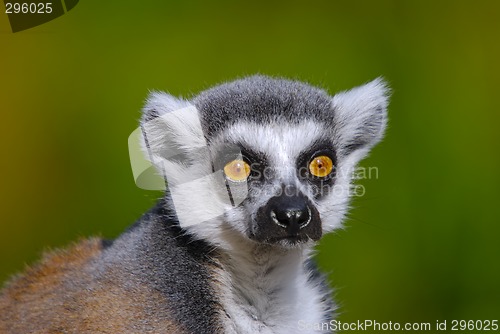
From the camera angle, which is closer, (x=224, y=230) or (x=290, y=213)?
(x=290, y=213)

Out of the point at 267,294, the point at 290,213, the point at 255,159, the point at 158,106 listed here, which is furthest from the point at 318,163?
the point at 158,106

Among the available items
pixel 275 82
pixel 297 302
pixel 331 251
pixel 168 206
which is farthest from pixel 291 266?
pixel 331 251

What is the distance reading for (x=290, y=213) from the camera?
2.95 metres

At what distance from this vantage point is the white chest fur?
3043mm

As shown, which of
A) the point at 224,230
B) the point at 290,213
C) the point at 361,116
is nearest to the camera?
the point at 290,213

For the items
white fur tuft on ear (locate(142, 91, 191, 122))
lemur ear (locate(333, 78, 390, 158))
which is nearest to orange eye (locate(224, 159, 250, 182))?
white fur tuft on ear (locate(142, 91, 191, 122))

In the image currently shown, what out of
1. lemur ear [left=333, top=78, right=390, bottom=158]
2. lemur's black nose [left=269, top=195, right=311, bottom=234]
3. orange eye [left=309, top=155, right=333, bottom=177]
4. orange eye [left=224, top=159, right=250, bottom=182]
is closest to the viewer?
lemur's black nose [left=269, top=195, right=311, bottom=234]

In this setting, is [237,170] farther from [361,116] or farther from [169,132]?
[361,116]

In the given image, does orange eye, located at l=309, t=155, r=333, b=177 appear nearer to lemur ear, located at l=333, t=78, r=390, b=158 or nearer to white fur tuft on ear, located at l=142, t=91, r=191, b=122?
lemur ear, located at l=333, t=78, r=390, b=158

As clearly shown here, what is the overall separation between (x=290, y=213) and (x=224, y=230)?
358 mm

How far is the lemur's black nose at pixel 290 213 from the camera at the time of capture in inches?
116

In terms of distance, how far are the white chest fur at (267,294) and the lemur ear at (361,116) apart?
2.21 ft

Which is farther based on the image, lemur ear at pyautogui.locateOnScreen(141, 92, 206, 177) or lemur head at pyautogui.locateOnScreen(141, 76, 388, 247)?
lemur ear at pyautogui.locateOnScreen(141, 92, 206, 177)

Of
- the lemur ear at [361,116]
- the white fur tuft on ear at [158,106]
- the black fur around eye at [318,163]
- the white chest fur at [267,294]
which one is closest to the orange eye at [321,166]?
the black fur around eye at [318,163]
